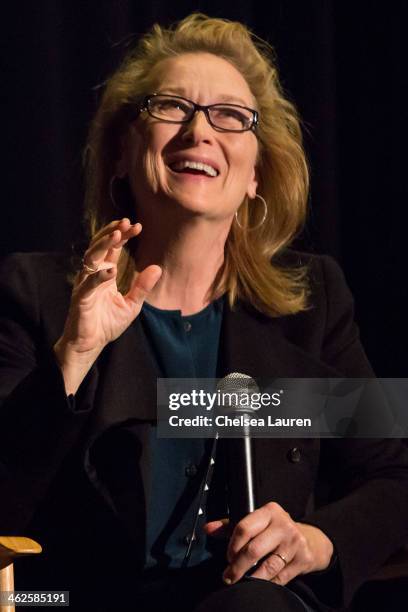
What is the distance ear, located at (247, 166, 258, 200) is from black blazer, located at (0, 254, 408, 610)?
250 millimetres

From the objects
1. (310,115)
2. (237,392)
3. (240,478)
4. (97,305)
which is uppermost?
(310,115)

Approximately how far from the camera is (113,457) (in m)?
1.66

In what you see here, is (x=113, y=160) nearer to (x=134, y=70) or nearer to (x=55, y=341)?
(x=134, y=70)

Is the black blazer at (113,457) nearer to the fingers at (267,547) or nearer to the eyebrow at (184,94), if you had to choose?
the fingers at (267,547)

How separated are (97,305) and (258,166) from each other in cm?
61

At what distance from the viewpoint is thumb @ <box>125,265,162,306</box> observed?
5.11ft

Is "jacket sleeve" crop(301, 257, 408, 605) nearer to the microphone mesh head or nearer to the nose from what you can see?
the microphone mesh head

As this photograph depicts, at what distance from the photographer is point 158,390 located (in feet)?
5.72

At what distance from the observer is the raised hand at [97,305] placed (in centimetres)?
146

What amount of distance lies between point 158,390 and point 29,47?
3.02 ft

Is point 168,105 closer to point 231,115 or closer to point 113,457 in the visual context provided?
point 231,115

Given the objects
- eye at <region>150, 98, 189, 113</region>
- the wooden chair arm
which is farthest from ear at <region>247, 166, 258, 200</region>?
the wooden chair arm

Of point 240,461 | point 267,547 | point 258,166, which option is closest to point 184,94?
point 258,166

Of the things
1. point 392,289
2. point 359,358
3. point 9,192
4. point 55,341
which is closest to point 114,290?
point 55,341
